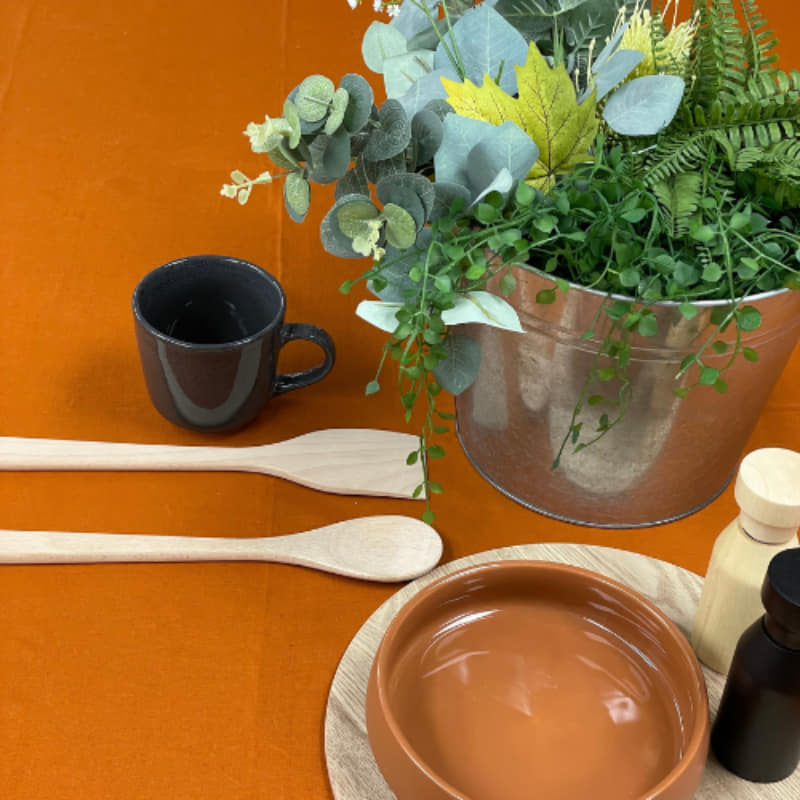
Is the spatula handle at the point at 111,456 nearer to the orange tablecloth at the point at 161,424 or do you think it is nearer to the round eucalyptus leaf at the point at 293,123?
the orange tablecloth at the point at 161,424

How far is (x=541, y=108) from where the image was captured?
1.54 feet

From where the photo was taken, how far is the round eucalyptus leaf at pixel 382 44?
0.55 metres

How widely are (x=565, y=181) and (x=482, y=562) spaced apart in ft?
0.60

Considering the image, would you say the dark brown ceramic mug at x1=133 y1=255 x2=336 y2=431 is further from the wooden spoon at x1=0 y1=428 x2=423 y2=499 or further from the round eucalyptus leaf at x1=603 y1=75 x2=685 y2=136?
the round eucalyptus leaf at x1=603 y1=75 x2=685 y2=136

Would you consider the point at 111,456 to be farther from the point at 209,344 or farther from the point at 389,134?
the point at 389,134

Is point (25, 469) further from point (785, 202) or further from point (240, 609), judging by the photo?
point (785, 202)

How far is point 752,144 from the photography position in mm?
472

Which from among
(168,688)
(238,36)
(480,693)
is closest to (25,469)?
(168,688)

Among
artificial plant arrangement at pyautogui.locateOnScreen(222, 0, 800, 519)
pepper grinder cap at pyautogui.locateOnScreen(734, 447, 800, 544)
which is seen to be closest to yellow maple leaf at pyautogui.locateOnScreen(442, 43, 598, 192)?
artificial plant arrangement at pyautogui.locateOnScreen(222, 0, 800, 519)

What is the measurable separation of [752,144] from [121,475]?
1.19ft

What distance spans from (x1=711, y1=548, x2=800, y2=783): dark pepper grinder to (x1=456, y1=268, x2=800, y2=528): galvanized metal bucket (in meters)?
0.13

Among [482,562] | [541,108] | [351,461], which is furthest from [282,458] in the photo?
[541,108]

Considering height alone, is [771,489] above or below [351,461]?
above

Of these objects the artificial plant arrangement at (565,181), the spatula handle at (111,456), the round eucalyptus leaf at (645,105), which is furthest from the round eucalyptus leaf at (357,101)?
the spatula handle at (111,456)
